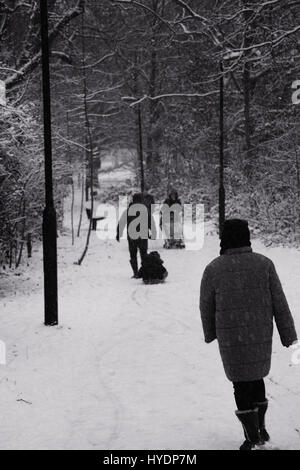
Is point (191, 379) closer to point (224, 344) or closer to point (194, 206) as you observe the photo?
point (224, 344)

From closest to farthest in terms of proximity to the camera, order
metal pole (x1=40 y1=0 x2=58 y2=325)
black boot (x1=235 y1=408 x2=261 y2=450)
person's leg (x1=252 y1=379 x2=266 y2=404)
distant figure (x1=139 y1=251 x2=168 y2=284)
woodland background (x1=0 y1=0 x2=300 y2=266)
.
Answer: black boot (x1=235 y1=408 x2=261 y2=450), person's leg (x1=252 y1=379 x2=266 y2=404), metal pole (x1=40 y1=0 x2=58 y2=325), distant figure (x1=139 y1=251 x2=168 y2=284), woodland background (x1=0 y1=0 x2=300 y2=266)

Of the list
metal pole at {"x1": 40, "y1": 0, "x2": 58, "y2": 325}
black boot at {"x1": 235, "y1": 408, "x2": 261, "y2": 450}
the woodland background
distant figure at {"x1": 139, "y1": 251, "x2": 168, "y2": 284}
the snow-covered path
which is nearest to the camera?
black boot at {"x1": 235, "y1": 408, "x2": 261, "y2": 450}

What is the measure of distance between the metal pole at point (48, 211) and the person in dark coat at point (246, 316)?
550cm

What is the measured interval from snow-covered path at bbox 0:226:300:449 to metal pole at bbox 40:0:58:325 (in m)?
0.46

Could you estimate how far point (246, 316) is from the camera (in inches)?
201

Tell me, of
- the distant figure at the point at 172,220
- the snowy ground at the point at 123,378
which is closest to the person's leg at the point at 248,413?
the snowy ground at the point at 123,378

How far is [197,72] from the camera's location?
30781mm

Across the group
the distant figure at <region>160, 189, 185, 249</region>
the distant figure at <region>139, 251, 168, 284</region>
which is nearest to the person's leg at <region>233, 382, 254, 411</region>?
the distant figure at <region>139, 251, 168, 284</region>

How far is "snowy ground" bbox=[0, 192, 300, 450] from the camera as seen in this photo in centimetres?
586

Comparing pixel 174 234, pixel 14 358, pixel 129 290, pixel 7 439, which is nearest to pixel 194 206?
pixel 174 234

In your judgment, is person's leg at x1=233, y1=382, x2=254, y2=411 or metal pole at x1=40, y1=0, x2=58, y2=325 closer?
person's leg at x1=233, y1=382, x2=254, y2=411

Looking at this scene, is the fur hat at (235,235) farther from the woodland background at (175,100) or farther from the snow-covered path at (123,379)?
the woodland background at (175,100)

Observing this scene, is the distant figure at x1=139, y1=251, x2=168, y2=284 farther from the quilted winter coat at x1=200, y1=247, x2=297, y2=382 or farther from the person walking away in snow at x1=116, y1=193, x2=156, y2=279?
the quilted winter coat at x1=200, y1=247, x2=297, y2=382
